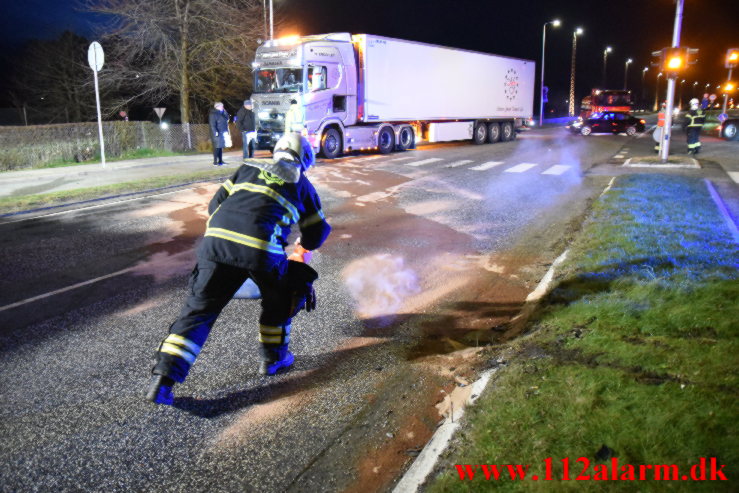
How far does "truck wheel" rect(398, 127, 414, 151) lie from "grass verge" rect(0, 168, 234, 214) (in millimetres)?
9403

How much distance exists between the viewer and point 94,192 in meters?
12.5

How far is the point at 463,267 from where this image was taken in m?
7.05

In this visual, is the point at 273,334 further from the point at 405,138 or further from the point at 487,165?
the point at 405,138

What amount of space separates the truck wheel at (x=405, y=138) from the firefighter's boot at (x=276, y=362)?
64.4 ft

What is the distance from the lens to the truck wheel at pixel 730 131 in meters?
27.8

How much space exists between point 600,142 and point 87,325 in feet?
89.2

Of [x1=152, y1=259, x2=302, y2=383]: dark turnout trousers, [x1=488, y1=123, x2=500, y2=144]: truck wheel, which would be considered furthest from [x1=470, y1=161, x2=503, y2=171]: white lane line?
[x1=152, y1=259, x2=302, y2=383]: dark turnout trousers

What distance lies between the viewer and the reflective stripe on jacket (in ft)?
11.6

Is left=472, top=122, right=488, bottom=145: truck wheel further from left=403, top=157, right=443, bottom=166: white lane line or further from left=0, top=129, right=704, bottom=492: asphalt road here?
left=0, top=129, right=704, bottom=492: asphalt road

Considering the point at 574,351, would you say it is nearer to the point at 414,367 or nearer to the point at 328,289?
the point at 414,367

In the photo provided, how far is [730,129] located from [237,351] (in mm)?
31307

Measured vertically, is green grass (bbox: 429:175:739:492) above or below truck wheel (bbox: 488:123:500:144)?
below

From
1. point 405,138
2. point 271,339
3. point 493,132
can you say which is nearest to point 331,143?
point 405,138

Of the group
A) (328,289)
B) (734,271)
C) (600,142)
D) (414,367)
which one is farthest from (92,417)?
(600,142)
